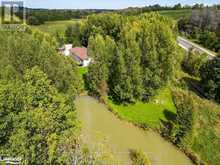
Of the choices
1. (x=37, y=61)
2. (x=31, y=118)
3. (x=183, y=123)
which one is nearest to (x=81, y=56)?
(x=37, y=61)

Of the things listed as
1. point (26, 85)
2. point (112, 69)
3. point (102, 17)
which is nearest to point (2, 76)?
point (26, 85)

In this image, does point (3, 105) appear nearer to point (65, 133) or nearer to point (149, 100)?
point (65, 133)

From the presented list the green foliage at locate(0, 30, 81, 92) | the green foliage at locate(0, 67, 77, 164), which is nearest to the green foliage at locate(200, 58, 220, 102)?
the green foliage at locate(0, 30, 81, 92)

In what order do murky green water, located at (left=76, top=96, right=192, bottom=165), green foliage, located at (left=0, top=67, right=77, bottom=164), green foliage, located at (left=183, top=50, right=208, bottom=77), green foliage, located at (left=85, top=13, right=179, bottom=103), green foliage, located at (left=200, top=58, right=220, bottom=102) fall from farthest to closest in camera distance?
green foliage, located at (left=183, top=50, right=208, bottom=77), green foliage, located at (left=200, top=58, right=220, bottom=102), green foliage, located at (left=85, top=13, right=179, bottom=103), murky green water, located at (left=76, top=96, right=192, bottom=165), green foliage, located at (left=0, top=67, right=77, bottom=164)

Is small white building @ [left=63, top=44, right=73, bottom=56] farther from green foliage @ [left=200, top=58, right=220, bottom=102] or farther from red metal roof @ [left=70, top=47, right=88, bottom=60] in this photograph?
green foliage @ [left=200, top=58, right=220, bottom=102]

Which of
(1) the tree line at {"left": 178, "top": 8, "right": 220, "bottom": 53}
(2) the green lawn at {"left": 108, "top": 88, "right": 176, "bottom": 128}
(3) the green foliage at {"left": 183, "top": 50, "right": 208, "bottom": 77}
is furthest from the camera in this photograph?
(1) the tree line at {"left": 178, "top": 8, "right": 220, "bottom": 53}

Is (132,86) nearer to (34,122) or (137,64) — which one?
(137,64)
